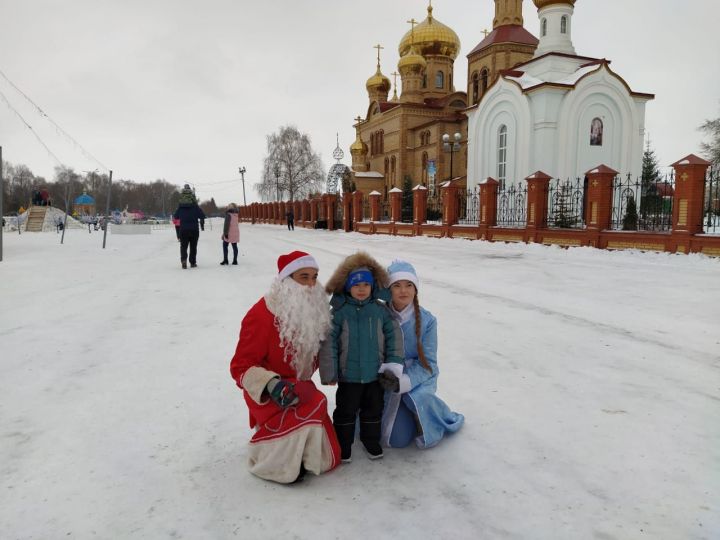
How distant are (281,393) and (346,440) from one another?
0.49m

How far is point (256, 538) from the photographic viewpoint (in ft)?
6.21

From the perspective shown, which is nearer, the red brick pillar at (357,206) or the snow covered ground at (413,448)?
the snow covered ground at (413,448)

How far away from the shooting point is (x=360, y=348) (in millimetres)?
2451

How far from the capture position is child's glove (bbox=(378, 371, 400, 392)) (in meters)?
2.48

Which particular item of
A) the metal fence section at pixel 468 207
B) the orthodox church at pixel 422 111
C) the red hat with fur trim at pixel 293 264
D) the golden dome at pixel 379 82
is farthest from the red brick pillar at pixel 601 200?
the golden dome at pixel 379 82

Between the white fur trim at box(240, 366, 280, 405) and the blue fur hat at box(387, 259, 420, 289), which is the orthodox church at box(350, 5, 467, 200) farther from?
the white fur trim at box(240, 366, 280, 405)

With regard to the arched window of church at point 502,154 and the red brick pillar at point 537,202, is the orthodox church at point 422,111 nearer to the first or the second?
the arched window of church at point 502,154

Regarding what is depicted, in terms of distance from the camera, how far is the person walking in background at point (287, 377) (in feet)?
7.42

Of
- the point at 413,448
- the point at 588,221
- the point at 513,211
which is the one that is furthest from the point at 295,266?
the point at 513,211

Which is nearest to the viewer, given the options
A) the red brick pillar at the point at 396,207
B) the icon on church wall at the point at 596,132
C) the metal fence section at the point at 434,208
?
the red brick pillar at the point at 396,207

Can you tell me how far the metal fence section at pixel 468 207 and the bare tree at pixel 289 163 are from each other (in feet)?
113

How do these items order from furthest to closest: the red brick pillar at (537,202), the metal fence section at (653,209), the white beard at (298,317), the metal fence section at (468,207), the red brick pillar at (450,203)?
the metal fence section at (468,207) → the red brick pillar at (450,203) → the red brick pillar at (537,202) → the metal fence section at (653,209) → the white beard at (298,317)

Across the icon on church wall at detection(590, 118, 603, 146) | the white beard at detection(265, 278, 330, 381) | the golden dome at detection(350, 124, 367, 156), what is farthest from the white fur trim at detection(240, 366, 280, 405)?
the golden dome at detection(350, 124, 367, 156)

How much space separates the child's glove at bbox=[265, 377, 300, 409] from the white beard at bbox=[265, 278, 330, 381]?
0.61 ft
